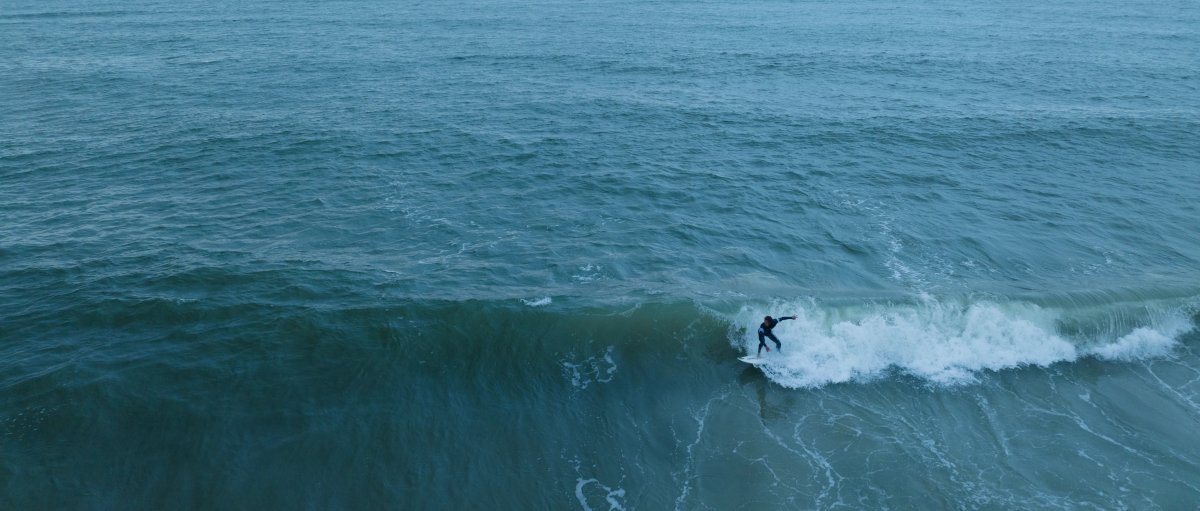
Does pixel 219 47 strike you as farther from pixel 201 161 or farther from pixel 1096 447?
pixel 1096 447

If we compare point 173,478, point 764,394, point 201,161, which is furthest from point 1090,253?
point 201,161

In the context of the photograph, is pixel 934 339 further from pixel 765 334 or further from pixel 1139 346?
pixel 1139 346

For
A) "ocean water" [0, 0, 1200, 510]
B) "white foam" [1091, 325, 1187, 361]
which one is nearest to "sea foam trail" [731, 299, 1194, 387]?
"white foam" [1091, 325, 1187, 361]

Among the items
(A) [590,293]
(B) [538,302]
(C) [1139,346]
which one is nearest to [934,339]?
(C) [1139,346]

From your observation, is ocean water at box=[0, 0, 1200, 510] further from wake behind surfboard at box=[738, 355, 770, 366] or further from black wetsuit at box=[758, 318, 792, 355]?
black wetsuit at box=[758, 318, 792, 355]

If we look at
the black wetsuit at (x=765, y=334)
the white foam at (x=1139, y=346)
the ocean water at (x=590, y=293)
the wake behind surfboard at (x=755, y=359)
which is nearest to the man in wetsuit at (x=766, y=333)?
the black wetsuit at (x=765, y=334)
